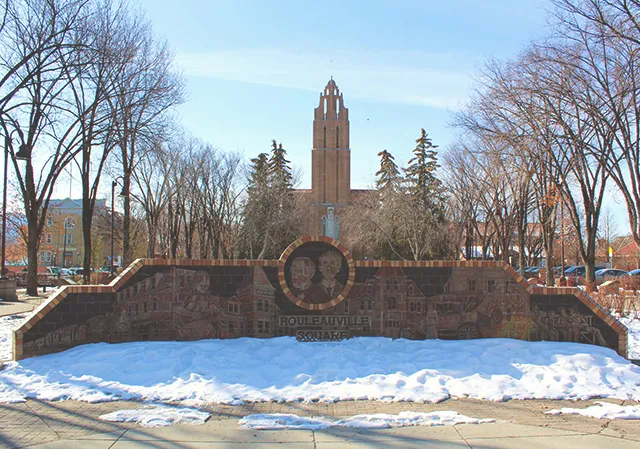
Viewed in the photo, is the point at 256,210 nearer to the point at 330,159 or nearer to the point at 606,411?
the point at 606,411

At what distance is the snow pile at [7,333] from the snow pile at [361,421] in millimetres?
5870

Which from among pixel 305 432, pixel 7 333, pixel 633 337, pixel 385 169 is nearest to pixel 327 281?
pixel 305 432

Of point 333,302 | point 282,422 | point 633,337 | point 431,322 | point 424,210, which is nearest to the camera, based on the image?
point 282,422

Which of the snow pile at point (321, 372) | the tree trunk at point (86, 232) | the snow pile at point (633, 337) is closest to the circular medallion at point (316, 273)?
the snow pile at point (321, 372)

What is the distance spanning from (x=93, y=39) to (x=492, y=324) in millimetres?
14967

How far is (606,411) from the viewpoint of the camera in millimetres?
6625

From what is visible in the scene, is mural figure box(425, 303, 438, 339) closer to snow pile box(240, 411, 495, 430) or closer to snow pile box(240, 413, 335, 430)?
snow pile box(240, 411, 495, 430)

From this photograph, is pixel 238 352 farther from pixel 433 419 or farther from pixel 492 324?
pixel 492 324

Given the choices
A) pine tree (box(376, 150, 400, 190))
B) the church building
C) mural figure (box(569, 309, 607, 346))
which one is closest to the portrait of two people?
mural figure (box(569, 309, 607, 346))

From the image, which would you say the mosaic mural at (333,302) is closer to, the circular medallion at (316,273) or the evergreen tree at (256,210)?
the circular medallion at (316,273)

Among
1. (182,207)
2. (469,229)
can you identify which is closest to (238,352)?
(182,207)

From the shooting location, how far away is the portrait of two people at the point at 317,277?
417 inches

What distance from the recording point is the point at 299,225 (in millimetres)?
44562

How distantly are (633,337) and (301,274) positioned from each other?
7.99 m
